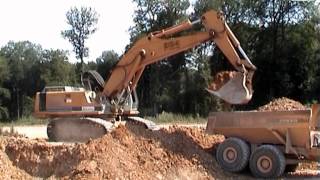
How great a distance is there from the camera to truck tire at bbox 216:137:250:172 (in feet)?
43.9

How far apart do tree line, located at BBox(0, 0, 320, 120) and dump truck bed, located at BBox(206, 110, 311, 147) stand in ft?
109

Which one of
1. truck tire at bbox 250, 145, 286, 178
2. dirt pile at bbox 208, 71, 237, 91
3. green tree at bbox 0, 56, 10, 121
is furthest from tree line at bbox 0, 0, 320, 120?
truck tire at bbox 250, 145, 286, 178

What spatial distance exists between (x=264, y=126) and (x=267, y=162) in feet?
2.78

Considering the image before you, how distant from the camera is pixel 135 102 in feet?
62.2

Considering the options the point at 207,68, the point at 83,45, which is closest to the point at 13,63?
the point at 83,45

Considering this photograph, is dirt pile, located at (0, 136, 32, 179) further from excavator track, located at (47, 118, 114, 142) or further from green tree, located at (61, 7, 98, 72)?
green tree, located at (61, 7, 98, 72)

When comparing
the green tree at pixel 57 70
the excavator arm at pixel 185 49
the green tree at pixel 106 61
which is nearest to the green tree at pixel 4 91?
the green tree at pixel 57 70

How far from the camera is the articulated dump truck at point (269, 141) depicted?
12.8 metres

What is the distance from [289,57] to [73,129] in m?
38.9

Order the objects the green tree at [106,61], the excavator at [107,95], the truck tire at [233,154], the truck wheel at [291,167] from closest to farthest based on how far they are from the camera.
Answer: the truck tire at [233,154] < the truck wheel at [291,167] < the excavator at [107,95] < the green tree at [106,61]

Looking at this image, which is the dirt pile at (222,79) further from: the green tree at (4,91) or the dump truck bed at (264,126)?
Result: the green tree at (4,91)

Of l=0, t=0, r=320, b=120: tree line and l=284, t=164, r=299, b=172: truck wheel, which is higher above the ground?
l=0, t=0, r=320, b=120: tree line

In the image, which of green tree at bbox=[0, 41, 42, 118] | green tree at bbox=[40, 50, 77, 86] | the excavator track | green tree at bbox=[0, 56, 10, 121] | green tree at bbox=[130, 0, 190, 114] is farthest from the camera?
green tree at bbox=[0, 41, 42, 118]

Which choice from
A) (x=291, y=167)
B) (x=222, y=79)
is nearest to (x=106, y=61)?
(x=222, y=79)
